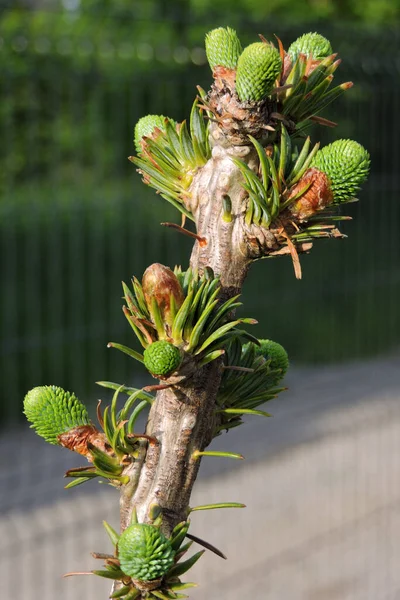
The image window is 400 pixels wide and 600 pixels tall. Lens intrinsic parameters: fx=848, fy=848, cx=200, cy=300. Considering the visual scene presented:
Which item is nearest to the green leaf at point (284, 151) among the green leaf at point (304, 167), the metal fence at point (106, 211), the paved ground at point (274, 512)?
the green leaf at point (304, 167)

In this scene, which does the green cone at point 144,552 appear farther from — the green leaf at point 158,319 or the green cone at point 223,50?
the green cone at point 223,50

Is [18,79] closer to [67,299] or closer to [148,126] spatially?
[67,299]

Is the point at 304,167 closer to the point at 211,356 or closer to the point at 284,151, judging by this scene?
the point at 284,151

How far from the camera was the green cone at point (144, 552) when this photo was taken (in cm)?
42

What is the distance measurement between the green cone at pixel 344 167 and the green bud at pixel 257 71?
0.05 m

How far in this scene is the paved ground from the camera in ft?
9.12

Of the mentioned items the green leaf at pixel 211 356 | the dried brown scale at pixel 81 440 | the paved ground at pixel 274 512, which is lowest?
the paved ground at pixel 274 512

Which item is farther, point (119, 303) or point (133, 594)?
point (119, 303)

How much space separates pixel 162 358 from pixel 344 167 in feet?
0.49

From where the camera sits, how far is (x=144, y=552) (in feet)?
1.38

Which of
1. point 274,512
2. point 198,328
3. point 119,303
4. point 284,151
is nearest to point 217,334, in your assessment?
point 198,328

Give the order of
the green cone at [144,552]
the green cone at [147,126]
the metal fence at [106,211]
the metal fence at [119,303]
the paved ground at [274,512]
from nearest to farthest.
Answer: the green cone at [144,552]
the green cone at [147,126]
the paved ground at [274,512]
the metal fence at [119,303]
the metal fence at [106,211]

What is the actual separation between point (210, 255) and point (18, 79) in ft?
10.1

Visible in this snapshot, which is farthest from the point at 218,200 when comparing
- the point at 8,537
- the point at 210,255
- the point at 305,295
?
the point at 305,295
